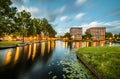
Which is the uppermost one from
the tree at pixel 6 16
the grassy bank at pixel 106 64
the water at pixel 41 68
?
the tree at pixel 6 16

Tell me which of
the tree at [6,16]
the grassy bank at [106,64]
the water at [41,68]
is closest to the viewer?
the grassy bank at [106,64]

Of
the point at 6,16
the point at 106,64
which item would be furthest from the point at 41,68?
the point at 6,16

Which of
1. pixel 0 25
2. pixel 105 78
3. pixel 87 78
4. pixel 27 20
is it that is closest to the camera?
pixel 105 78

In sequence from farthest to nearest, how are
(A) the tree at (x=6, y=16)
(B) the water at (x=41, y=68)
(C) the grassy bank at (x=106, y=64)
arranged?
1. (A) the tree at (x=6, y=16)
2. (B) the water at (x=41, y=68)
3. (C) the grassy bank at (x=106, y=64)

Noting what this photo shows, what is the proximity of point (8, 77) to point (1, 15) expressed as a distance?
4125cm

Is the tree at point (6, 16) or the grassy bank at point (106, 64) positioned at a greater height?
the tree at point (6, 16)

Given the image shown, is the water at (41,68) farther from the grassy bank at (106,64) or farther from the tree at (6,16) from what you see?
the tree at (6,16)

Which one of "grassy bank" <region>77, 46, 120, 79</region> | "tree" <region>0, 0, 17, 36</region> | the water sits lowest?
the water

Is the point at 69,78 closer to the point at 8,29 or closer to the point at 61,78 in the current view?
the point at 61,78

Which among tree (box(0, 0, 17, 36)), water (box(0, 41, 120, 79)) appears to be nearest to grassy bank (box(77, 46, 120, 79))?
water (box(0, 41, 120, 79))

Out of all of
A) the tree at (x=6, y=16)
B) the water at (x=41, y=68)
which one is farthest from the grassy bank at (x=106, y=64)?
the tree at (x=6, y=16)

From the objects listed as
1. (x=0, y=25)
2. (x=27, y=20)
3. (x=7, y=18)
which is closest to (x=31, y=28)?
(x=27, y=20)

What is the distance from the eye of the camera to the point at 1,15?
158 ft

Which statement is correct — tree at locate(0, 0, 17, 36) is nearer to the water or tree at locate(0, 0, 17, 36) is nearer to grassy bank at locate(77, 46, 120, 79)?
the water
